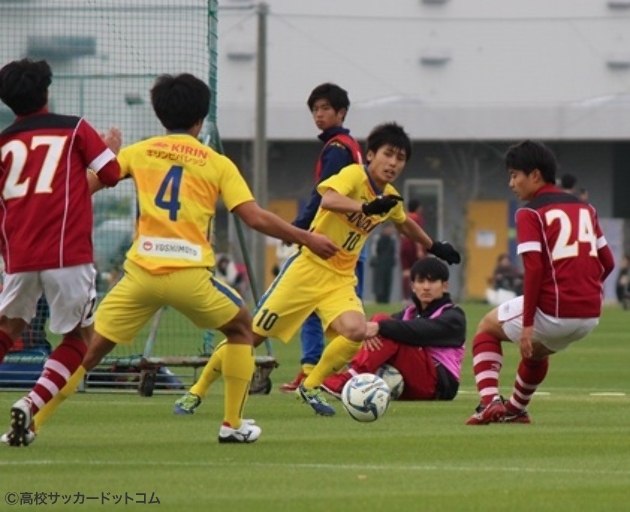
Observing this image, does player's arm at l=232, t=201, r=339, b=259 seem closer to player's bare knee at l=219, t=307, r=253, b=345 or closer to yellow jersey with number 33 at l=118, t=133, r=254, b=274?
yellow jersey with number 33 at l=118, t=133, r=254, b=274

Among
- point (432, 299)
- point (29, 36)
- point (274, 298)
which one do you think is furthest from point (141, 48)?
point (274, 298)

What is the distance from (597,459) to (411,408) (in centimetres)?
373

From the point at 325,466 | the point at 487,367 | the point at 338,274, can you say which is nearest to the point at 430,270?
the point at 338,274

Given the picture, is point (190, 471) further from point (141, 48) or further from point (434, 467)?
point (141, 48)

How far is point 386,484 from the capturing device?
8.39m

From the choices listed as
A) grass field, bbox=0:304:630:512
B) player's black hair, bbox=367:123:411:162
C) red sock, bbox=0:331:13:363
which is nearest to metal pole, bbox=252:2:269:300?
grass field, bbox=0:304:630:512

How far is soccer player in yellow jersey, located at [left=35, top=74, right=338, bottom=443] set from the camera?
32.4 feet

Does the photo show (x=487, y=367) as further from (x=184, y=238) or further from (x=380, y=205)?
(x=184, y=238)

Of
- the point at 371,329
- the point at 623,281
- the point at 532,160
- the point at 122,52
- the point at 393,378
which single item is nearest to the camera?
the point at 532,160

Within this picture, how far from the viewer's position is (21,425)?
985 cm

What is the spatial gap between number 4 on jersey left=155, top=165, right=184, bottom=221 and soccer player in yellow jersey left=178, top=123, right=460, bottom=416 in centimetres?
227

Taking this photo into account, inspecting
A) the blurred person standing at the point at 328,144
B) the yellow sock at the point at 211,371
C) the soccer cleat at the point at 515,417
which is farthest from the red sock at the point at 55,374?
the blurred person standing at the point at 328,144

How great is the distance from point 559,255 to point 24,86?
3.51 metres

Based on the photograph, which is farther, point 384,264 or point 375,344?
point 384,264
